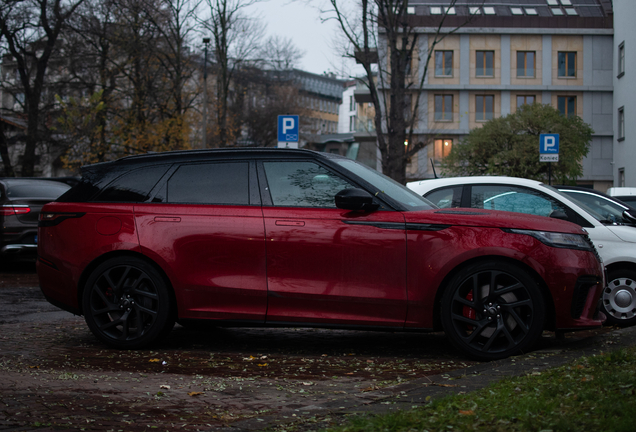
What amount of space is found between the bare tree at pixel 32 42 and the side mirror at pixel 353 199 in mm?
29966

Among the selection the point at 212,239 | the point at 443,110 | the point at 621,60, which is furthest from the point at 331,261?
the point at 443,110

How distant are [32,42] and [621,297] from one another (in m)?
31.3

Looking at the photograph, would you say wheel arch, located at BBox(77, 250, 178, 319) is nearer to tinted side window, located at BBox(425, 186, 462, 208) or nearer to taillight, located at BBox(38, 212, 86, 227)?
taillight, located at BBox(38, 212, 86, 227)

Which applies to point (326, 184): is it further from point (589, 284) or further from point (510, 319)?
point (589, 284)

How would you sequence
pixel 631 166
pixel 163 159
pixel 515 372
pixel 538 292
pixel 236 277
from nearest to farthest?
pixel 515 372, pixel 538 292, pixel 236 277, pixel 163 159, pixel 631 166

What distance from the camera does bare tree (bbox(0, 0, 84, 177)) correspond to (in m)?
32.3

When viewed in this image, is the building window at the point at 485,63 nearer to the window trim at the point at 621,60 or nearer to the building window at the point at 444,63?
the building window at the point at 444,63

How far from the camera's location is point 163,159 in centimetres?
667

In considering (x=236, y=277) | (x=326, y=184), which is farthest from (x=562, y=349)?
(x=236, y=277)

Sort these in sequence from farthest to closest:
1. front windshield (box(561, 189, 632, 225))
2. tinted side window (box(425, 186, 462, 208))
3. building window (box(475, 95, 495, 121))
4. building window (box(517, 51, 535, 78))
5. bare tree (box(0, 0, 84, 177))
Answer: building window (box(475, 95, 495, 121)) → building window (box(517, 51, 535, 78)) → bare tree (box(0, 0, 84, 177)) → front windshield (box(561, 189, 632, 225)) → tinted side window (box(425, 186, 462, 208))

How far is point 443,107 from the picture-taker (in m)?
57.5

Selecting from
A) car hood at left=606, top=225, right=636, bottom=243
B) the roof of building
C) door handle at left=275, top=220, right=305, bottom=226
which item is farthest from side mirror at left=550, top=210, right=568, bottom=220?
the roof of building

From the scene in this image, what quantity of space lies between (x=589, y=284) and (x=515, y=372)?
4.20 feet

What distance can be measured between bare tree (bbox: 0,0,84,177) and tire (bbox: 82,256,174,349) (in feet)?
94.5
